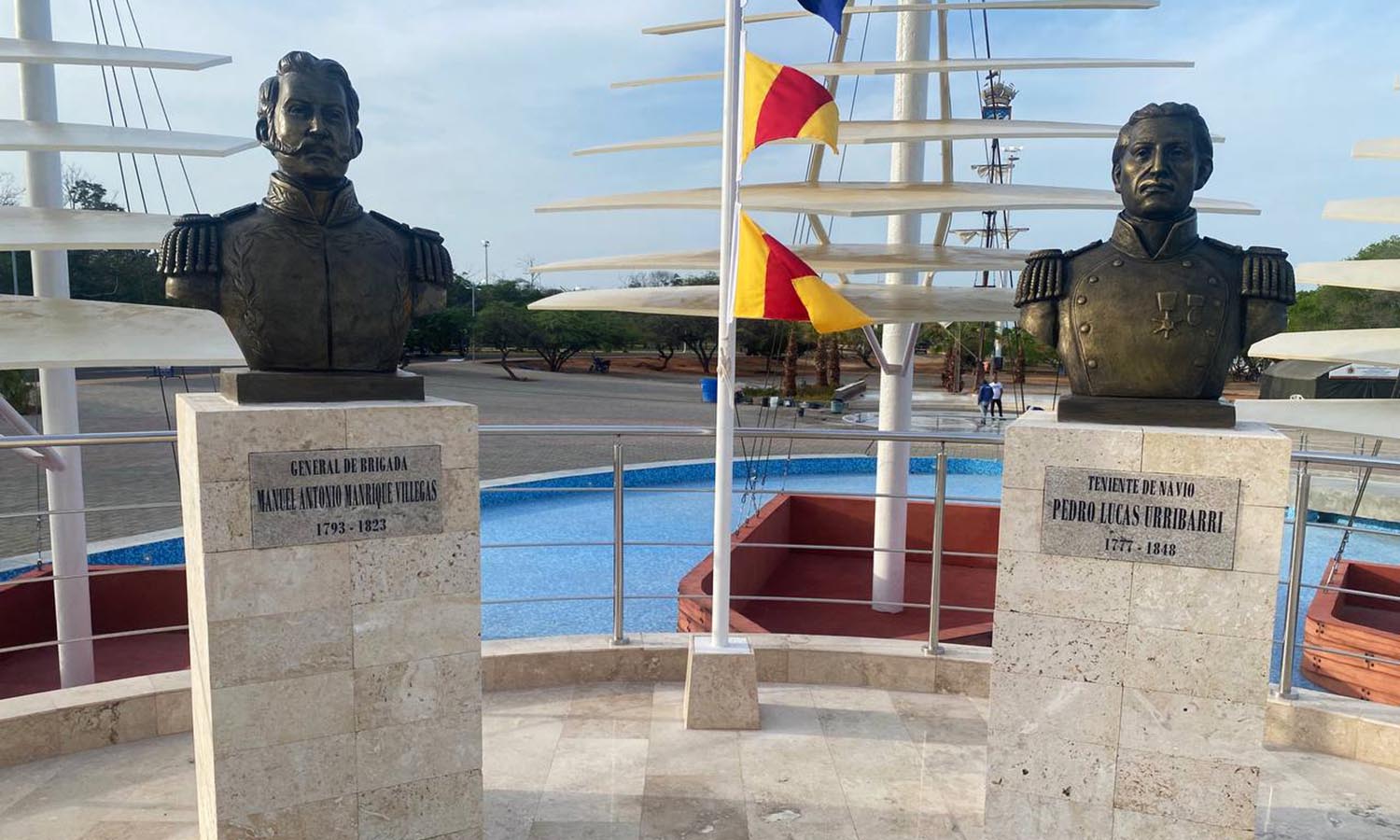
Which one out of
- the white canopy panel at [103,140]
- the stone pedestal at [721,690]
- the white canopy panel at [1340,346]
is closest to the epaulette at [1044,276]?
the stone pedestal at [721,690]

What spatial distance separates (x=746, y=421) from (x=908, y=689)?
20065 millimetres

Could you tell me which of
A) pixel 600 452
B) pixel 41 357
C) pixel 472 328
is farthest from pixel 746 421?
pixel 472 328

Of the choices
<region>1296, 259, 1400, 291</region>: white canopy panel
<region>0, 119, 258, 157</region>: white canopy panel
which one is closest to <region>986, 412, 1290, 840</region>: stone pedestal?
<region>1296, 259, 1400, 291</region>: white canopy panel

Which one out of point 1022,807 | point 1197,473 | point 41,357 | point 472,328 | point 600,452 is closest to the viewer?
point 1197,473

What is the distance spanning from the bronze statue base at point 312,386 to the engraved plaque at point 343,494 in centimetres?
22

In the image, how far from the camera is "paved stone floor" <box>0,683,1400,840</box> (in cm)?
316

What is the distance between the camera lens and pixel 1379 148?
7387 millimetres

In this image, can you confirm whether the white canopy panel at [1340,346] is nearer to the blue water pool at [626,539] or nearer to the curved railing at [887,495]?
the blue water pool at [626,539]

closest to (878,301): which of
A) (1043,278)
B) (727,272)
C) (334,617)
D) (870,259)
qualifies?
(870,259)

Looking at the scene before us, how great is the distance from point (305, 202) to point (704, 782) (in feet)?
8.63

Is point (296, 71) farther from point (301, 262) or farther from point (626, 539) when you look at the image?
point (626, 539)

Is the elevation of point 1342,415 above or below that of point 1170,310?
below

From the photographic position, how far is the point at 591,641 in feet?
15.1

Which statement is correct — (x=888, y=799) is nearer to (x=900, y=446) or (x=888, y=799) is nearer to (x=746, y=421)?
(x=900, y=446)
